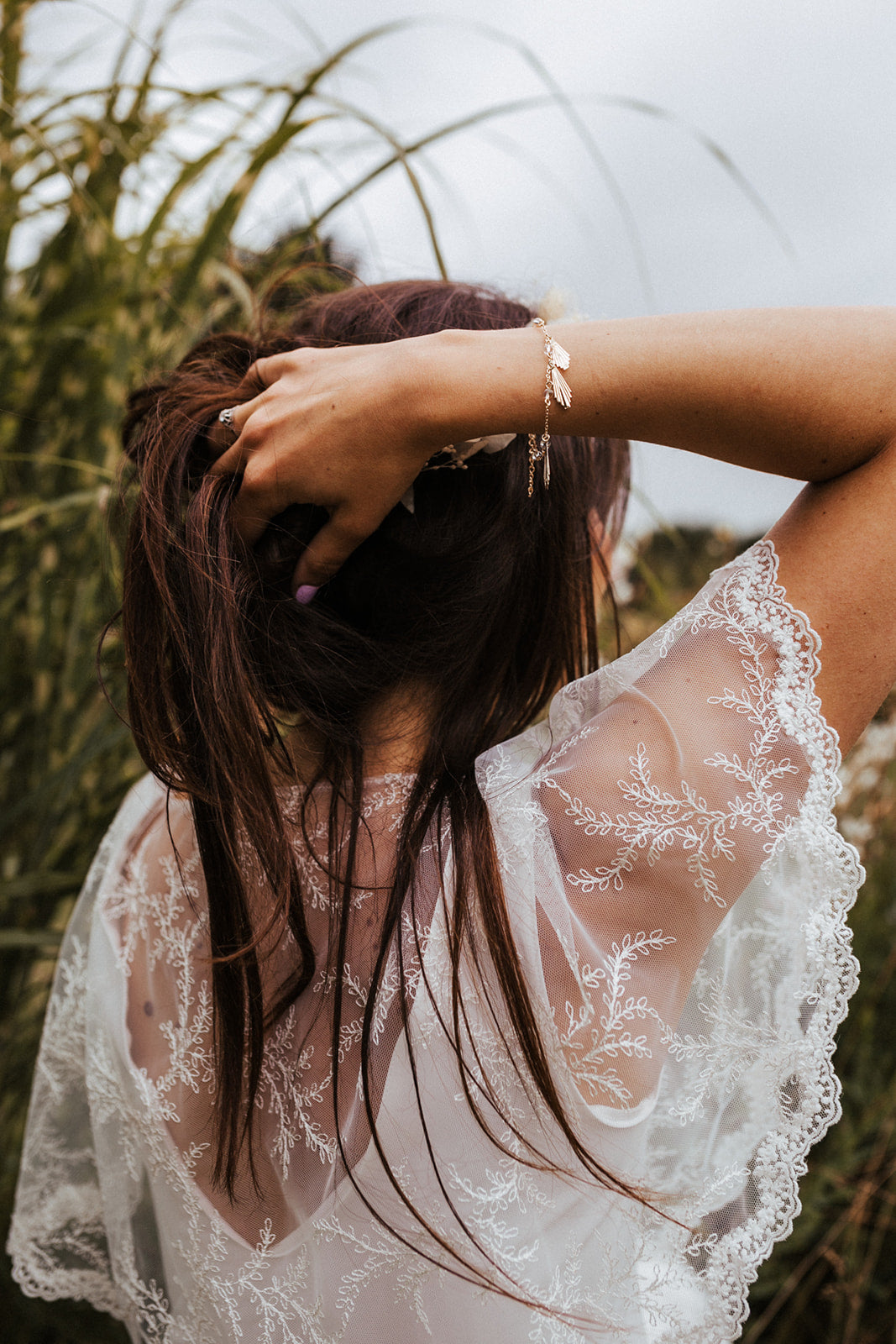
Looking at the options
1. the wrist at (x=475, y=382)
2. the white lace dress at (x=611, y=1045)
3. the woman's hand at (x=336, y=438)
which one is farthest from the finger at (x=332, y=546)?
the white lace dress at (x=611, y=1045)

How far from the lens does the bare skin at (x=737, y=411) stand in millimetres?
687

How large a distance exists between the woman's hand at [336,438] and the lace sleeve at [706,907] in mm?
260

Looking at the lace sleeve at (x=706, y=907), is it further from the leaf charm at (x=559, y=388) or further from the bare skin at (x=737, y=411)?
the leaf charm at (x=559, y=388)

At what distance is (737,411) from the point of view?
71cm

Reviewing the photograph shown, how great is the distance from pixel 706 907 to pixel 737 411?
40 centimetres

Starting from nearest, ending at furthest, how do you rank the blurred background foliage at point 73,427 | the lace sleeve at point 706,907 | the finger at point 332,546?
the lace sleeve at point 706,907 → the finger at point 332,546 → the blurred background foliage at point 73,427

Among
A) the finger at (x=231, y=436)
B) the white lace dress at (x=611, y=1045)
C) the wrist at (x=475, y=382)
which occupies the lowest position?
the white lace dress at (x=611, y=1045)

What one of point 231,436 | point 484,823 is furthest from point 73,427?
point 484,823

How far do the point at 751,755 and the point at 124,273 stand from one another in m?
1.08

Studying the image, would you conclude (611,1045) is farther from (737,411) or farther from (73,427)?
(73,427)

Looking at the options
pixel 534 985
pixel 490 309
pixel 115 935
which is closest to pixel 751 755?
pixel 534 985

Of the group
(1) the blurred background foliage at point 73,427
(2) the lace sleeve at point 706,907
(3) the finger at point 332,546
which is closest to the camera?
(2) the lace sleeve at point 706,907

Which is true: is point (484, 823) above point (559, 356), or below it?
below

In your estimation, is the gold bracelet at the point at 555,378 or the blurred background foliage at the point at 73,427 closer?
the gold bracelet at the point at 555,378
